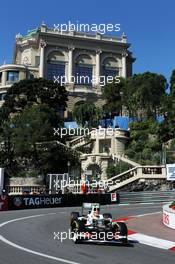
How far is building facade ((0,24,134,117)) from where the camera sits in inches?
3711

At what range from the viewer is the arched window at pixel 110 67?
348 ft

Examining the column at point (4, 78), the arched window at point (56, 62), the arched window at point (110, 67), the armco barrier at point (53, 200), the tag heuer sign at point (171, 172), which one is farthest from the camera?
the arched window at point (110, 67)

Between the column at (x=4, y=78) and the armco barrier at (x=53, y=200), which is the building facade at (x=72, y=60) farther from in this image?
the armco barrier at (x=53, y=200)

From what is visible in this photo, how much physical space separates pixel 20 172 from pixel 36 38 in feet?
201

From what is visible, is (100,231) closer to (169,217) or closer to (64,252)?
(64,252)

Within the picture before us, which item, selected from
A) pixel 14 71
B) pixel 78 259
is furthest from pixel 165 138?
pixel 78 259

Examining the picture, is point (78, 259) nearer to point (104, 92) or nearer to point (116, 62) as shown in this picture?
point (104, 92)

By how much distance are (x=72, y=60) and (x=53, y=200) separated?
233 feet

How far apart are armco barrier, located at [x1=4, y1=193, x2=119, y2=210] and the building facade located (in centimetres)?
5666

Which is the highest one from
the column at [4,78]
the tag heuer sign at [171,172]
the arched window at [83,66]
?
the arched window at [83,66]

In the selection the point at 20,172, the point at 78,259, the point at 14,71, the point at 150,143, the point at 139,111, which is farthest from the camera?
the point at 14,71

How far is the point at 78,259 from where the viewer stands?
35.8ft

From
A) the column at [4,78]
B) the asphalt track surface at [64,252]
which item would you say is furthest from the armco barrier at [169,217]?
the column at [4,78]

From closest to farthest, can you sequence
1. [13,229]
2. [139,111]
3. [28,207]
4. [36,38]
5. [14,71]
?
[13,229] → [28,207] → [139,111] → [14,71] → [36,38]
